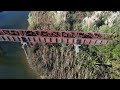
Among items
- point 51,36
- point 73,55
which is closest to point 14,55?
point 51,36

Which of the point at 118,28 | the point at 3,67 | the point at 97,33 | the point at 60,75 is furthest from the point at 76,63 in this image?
the point at 3,67

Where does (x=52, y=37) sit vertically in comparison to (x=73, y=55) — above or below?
above

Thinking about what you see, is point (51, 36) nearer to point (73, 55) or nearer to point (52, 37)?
point (52, 37)

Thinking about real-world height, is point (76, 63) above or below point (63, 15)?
below

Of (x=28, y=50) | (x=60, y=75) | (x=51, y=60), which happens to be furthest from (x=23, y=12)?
(x=60, y=75)

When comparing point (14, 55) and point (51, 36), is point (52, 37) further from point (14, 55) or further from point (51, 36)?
point (14, 55)

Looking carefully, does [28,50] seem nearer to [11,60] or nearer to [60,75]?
[11,60]
